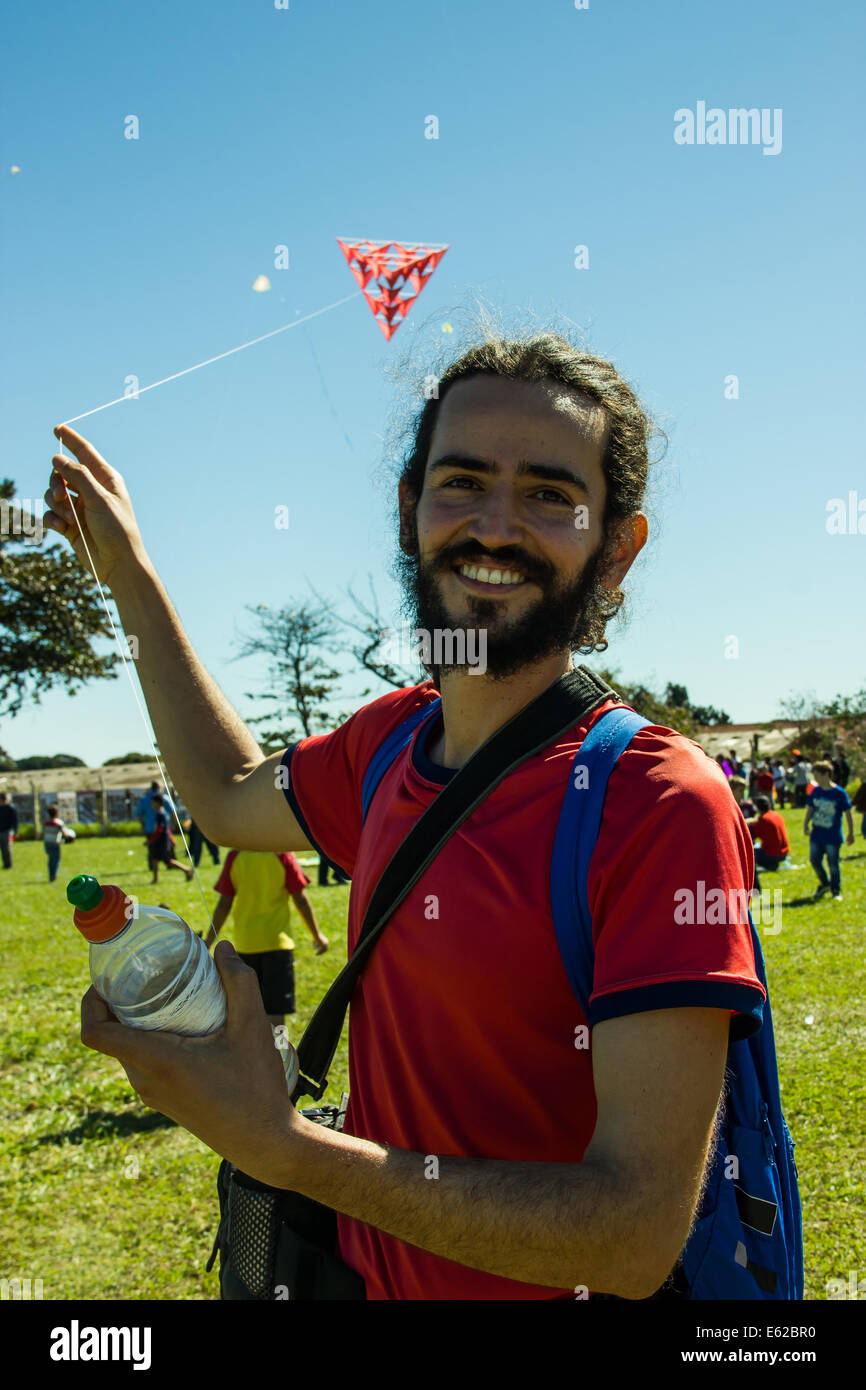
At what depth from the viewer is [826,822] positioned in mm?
14242

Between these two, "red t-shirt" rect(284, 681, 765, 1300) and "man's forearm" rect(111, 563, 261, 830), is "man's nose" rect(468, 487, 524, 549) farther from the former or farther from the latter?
"man's forearm" rect(111, 563, 261, 830)

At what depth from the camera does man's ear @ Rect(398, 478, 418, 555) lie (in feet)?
7.27

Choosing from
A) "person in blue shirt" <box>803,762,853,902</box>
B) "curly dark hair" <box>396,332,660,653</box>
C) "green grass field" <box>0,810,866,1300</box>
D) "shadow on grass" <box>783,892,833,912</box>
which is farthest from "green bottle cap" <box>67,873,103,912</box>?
"shadow on grass" <box>783,892,833,912</box>

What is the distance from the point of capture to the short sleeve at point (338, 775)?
7.26ft

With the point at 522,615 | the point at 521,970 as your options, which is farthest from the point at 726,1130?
the point at 522,615

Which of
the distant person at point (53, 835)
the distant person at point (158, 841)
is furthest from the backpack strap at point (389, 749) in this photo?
the distant person at point (53, 835)

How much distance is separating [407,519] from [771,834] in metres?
14.4

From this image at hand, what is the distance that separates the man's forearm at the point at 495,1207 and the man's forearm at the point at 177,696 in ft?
3.76

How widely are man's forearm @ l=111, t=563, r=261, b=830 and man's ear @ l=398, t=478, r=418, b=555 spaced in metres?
0.55

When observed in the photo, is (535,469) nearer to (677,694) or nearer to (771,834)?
(771,834)

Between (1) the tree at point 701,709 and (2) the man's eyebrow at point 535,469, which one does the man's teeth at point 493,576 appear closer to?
(2) the man's eyebrow at point 535,469
